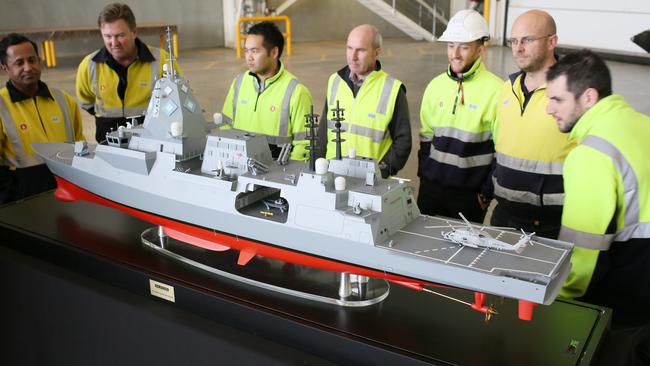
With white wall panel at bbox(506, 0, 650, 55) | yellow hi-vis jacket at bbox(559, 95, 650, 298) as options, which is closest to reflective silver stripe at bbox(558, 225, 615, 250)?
yellow hi-vis jacket at bbox(559, 95, 650, 298)

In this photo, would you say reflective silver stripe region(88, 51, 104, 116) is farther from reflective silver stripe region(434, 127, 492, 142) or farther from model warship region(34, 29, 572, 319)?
reflective silver stripe region(434, 127, 492, 142)

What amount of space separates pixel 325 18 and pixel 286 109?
1914 centimetres

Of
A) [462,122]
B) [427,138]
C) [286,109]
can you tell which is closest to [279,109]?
[286,109]

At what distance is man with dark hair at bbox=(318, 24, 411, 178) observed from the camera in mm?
4848

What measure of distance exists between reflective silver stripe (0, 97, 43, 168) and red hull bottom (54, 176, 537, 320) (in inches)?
33.9

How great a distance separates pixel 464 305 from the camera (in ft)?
10.7

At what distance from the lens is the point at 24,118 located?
5.02 meters

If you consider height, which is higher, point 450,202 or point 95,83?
point 95,83

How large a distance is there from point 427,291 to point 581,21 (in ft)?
59.2

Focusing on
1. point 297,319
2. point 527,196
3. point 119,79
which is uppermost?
point 119,79

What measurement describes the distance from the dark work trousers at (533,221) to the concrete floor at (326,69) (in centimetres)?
567

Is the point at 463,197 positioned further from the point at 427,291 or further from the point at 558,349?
the point at 558,349

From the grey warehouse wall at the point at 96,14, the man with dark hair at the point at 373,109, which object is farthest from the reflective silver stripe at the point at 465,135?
the grey warehouse wall at the point at 96,14

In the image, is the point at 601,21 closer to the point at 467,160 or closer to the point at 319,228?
the point at 467,160
